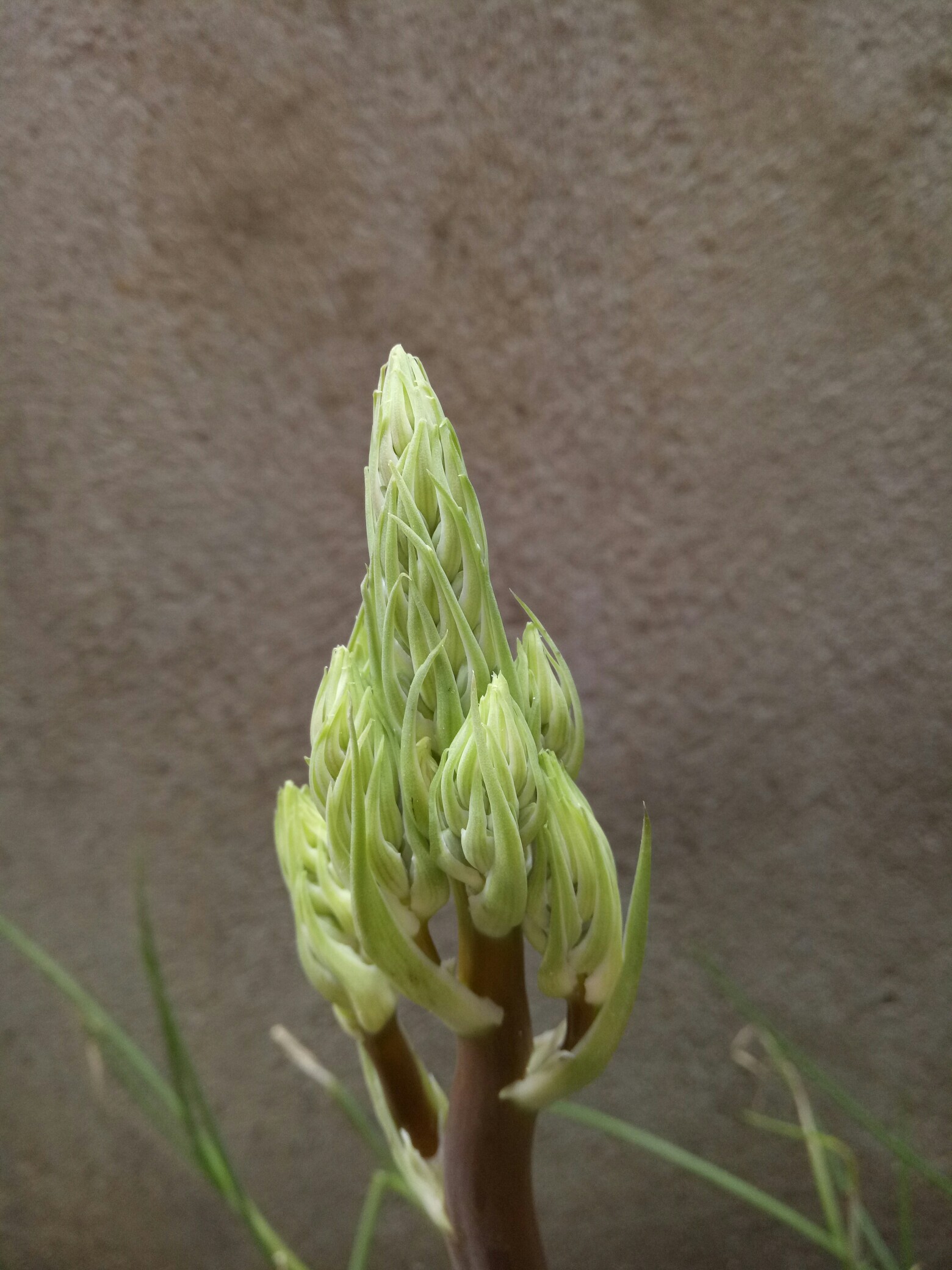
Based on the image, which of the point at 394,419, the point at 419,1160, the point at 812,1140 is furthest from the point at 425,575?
the point at 812,1140

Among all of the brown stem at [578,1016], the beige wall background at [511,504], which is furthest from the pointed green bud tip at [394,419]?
the beige wall background at [511,504]

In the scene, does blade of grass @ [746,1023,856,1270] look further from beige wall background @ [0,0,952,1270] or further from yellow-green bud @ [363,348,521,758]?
yellow-green bud @ [363,348,521,758]

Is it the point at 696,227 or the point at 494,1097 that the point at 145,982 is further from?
the point at 696,227

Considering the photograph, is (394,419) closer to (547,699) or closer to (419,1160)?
(547,699)

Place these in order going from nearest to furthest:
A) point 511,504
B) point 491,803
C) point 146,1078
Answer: point 491,803 < point 146,1078 < point 511,504

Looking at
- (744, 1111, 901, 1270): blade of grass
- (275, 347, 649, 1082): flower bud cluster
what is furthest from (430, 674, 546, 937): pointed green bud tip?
(744, 1111, 901, 1270): blade of grass

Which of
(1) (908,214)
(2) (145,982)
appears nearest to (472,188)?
(1) (908,214)

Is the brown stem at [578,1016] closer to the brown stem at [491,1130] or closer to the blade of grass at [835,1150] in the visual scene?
the brown stem at [491,1130]
